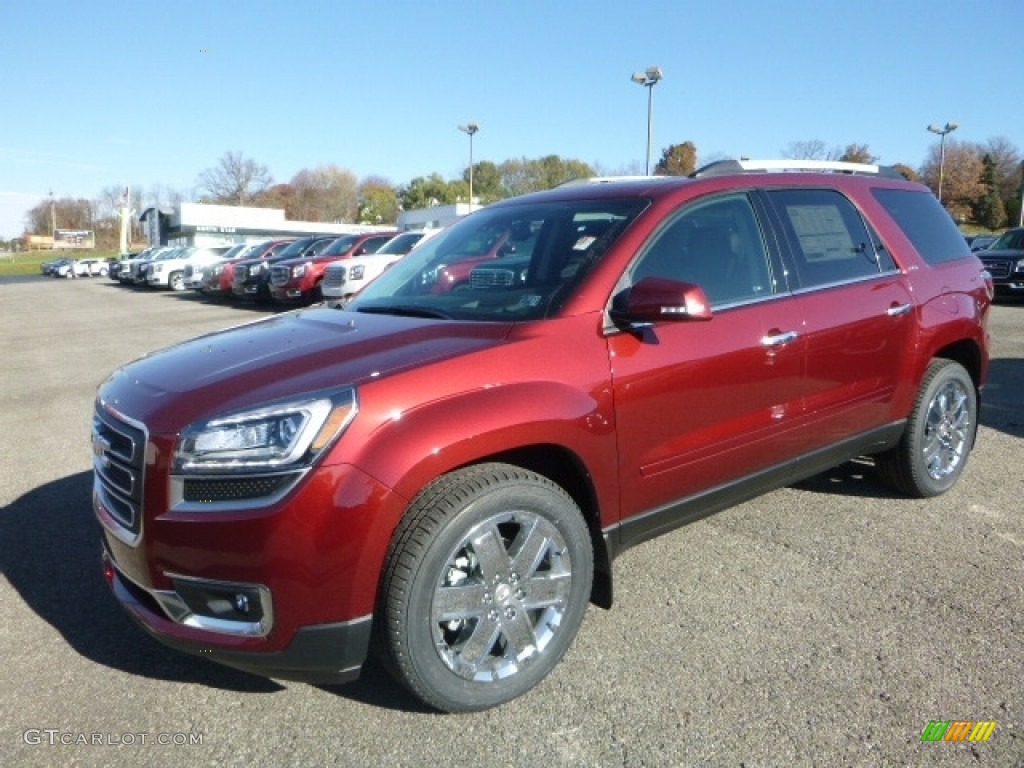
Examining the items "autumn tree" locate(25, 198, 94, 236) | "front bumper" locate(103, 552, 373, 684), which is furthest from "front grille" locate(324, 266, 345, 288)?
"autumn tree" locate(25, 198, 94, 236)

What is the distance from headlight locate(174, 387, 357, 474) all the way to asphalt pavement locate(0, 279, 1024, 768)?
3.08 ft

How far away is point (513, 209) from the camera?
158 inches

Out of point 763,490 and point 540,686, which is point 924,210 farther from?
point 540,686

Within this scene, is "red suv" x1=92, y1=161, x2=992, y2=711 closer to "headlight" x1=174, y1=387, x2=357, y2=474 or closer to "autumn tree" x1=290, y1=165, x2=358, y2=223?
"headlight" x1=174, y1=387, x2=357, y2=474

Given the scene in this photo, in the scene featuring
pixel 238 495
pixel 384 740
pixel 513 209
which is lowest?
pixel 384 740

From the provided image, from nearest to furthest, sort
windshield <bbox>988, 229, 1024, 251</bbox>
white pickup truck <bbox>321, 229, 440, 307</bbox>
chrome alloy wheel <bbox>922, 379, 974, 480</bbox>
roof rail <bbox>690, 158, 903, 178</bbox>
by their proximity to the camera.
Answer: roof rail <bbox>690, 158, 903, 178</bbox>
chrome alloy wheel <bbox>922, 379, 974, 480</bbox>
white pickup truck <bbox>321, 229, 440, 307</bbox>
windshield <bbox>988, 229, 1024, 251</bbox>

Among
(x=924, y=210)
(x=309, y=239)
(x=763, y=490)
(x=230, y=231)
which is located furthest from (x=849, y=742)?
(x=230, y=231)

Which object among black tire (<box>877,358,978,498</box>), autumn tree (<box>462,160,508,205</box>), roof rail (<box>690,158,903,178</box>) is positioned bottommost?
black tire (<box>877,358,978,498</box>)

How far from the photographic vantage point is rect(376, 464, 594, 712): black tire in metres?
2.47

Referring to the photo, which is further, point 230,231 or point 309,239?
point 230,231

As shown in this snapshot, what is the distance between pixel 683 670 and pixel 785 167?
8.70 feet

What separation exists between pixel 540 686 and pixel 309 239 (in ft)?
74.3

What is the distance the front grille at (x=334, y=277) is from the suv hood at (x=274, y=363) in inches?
545

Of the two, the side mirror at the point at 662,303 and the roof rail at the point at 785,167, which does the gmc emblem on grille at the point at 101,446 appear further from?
the roof rail at the point at 785,167
